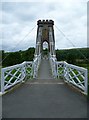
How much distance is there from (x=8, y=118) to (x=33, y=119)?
15.8 inches

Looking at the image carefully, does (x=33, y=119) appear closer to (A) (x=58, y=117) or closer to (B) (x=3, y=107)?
(A) (x=58, y=117)

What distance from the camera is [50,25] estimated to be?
1094 inches

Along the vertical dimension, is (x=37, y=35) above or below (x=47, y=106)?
above

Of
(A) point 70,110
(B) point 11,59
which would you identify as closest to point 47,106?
(A) point 70,110

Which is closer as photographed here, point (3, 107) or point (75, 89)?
point (3, 107)

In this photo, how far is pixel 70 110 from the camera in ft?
11.6

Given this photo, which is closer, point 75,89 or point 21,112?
point 21,112

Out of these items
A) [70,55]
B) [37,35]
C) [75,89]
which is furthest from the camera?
[70,55]

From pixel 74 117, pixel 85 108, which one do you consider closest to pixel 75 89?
pixel 85 108

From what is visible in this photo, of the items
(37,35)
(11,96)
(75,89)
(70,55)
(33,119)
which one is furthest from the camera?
(70,55)

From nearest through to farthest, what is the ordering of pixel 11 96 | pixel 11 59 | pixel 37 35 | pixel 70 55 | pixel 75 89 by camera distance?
pixel 11 96, pixel 75 89, pixel 37 35, pixel 11 59, pixel 70 55

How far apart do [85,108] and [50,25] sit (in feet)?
81.4

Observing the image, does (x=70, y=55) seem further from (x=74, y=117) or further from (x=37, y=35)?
(x=74, y=117)

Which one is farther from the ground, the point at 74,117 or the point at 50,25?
the point at 50,25
